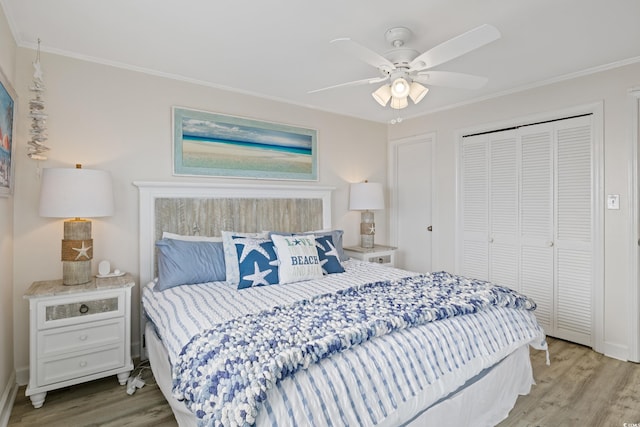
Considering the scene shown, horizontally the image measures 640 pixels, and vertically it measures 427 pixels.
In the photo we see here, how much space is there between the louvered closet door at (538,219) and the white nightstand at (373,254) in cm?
134

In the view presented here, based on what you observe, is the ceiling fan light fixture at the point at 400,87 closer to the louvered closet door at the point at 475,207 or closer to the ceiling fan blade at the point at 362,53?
the ceiling fan blade at the point at 362,53

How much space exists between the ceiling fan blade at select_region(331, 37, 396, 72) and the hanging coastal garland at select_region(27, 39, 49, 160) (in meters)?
2.13

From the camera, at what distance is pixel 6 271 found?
2156 mm

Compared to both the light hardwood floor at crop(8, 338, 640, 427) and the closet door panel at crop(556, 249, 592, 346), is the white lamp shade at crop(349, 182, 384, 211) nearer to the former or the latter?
the closet door panel at crop(556, 249, 592, 346)

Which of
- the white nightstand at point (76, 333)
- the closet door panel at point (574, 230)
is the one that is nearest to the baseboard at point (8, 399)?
the white nightstand at point (76, 333)

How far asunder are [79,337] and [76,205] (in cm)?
85

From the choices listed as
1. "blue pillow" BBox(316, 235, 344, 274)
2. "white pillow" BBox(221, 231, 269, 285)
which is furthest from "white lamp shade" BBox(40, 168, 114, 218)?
"blue pillow" BBox(316, 235, 344, 274)

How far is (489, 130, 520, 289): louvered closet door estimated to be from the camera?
3.41 metres

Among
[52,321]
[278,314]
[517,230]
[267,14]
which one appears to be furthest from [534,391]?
[52,321]

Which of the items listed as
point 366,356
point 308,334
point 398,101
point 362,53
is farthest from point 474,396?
point 362,53

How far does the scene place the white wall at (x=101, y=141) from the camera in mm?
2379

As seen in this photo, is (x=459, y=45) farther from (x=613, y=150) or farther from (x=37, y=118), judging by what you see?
(x=37, y=118)

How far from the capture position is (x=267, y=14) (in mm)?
2014

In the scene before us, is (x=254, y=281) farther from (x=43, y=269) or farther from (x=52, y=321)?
(x=43, y=269)
